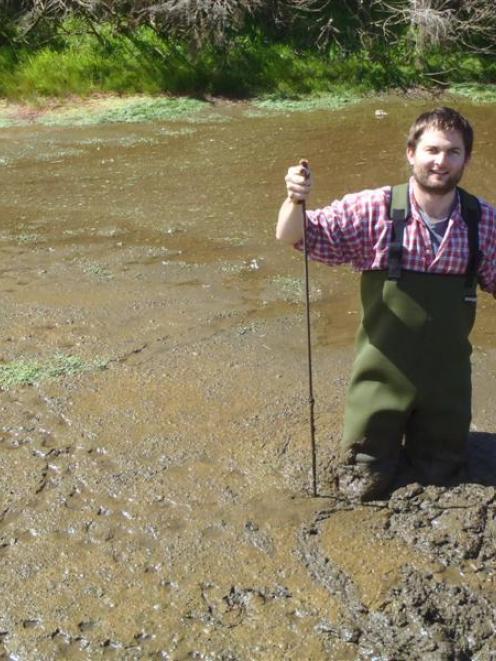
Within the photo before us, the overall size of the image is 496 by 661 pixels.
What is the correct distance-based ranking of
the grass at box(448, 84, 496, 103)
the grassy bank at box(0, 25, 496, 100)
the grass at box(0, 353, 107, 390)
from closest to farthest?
the grass at box(0, 353, 107, 390) < the grassy bank at box(0, 25, 496, 100) < the grass at box(448, 84, 496, 103)

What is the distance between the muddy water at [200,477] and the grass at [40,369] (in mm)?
47

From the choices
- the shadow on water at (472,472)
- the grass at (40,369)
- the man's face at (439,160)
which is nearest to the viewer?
the man's face at (439,160)

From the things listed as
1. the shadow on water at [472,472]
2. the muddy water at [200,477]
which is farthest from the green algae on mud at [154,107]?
the shadow on water at [472,472]

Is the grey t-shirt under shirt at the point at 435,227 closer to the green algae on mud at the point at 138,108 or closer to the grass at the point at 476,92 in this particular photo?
the green algae on mud at the point at 138,108

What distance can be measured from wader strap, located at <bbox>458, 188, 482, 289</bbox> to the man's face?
0.36 ft

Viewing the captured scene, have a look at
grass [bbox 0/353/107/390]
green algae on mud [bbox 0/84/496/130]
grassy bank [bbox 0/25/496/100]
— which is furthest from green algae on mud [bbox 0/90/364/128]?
grass [bbox 0/353/107/390]

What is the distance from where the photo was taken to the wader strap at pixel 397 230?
307cm

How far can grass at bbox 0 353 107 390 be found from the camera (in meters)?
4.41

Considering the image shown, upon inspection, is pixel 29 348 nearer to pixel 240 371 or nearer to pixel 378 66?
pixel 240 371

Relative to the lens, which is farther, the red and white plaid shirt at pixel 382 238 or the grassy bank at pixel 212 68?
the grassy bank at pixel 212 68

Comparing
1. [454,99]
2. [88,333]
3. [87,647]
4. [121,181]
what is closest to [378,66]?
[454,99]

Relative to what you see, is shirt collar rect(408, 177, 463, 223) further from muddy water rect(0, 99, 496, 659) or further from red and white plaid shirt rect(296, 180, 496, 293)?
muddy water rect(0, 99, 496, 659)

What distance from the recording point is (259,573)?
3.11m

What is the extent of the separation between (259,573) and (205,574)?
189mm
